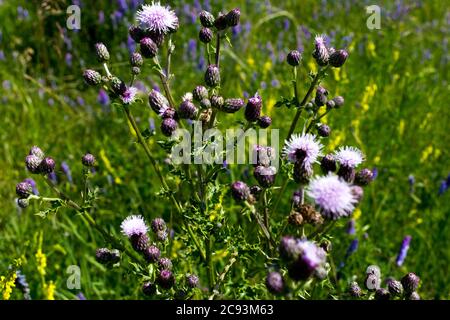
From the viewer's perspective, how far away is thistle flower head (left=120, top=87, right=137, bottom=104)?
5.93 feet

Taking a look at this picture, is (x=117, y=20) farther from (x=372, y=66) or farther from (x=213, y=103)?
(x=213, y=103)

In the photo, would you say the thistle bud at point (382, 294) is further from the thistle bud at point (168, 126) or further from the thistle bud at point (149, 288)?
the thistle bud at point (168, 126)

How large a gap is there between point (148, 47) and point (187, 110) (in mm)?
261

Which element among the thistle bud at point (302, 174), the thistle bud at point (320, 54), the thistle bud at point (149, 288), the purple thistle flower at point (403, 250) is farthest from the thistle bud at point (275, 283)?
the purple thistle flower at point (403, 250)

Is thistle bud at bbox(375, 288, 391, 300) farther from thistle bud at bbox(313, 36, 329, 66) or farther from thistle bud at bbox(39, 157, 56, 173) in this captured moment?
thistle bud at bbox(39, 157, 56, 173)

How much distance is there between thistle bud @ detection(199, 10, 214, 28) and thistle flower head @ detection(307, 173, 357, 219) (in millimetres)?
729

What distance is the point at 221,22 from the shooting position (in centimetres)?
191

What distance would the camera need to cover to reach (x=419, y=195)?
3.16 m

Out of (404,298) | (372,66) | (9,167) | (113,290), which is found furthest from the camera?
(372,66)

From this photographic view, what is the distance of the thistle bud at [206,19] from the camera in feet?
6.14

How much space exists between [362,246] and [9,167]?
212 centimetres

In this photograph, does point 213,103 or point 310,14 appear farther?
point 310,14
